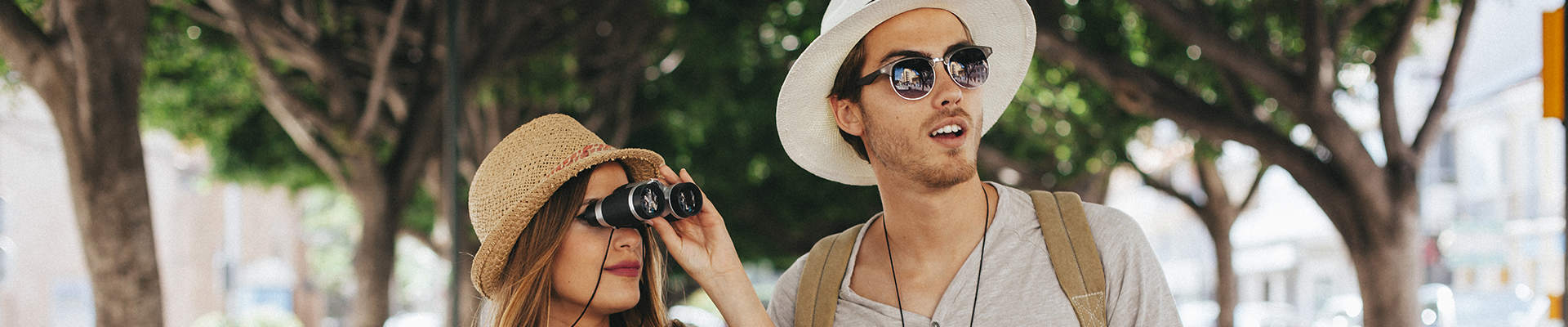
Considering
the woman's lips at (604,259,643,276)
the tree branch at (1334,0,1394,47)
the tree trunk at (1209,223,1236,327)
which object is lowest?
the tree trunk at (1209,223,1236,327)

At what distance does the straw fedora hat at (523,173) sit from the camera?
8.59 feet

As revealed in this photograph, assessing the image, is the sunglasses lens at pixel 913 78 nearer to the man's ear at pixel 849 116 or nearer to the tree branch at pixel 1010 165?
the man's ear at pixel 849 116

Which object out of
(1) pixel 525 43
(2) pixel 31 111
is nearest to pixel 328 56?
(1) pixel 525 43

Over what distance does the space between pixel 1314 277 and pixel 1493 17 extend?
16.4 m

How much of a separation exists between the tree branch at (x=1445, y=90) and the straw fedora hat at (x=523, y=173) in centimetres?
738

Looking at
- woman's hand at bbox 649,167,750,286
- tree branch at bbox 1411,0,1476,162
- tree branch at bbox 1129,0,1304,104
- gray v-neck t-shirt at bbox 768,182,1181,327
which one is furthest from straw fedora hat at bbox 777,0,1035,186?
tree branch at bbox 1411,0,1476,162

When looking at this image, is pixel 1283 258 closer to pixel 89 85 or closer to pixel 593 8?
pixel 593 8

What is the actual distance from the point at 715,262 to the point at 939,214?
1.83 ft

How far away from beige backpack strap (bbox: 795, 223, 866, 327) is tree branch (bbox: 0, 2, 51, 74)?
4699 millimetres

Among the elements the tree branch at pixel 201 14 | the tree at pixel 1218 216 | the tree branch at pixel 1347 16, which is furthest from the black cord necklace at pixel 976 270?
the tree at pixel 1218 216

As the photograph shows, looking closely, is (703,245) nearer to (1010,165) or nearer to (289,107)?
(289,107)

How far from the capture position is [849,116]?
2.91 metres

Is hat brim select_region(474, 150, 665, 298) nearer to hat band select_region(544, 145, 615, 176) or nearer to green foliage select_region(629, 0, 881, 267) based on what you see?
hat band select_region(544, 145, 615, 176)

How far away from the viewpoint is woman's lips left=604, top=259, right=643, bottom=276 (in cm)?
268
